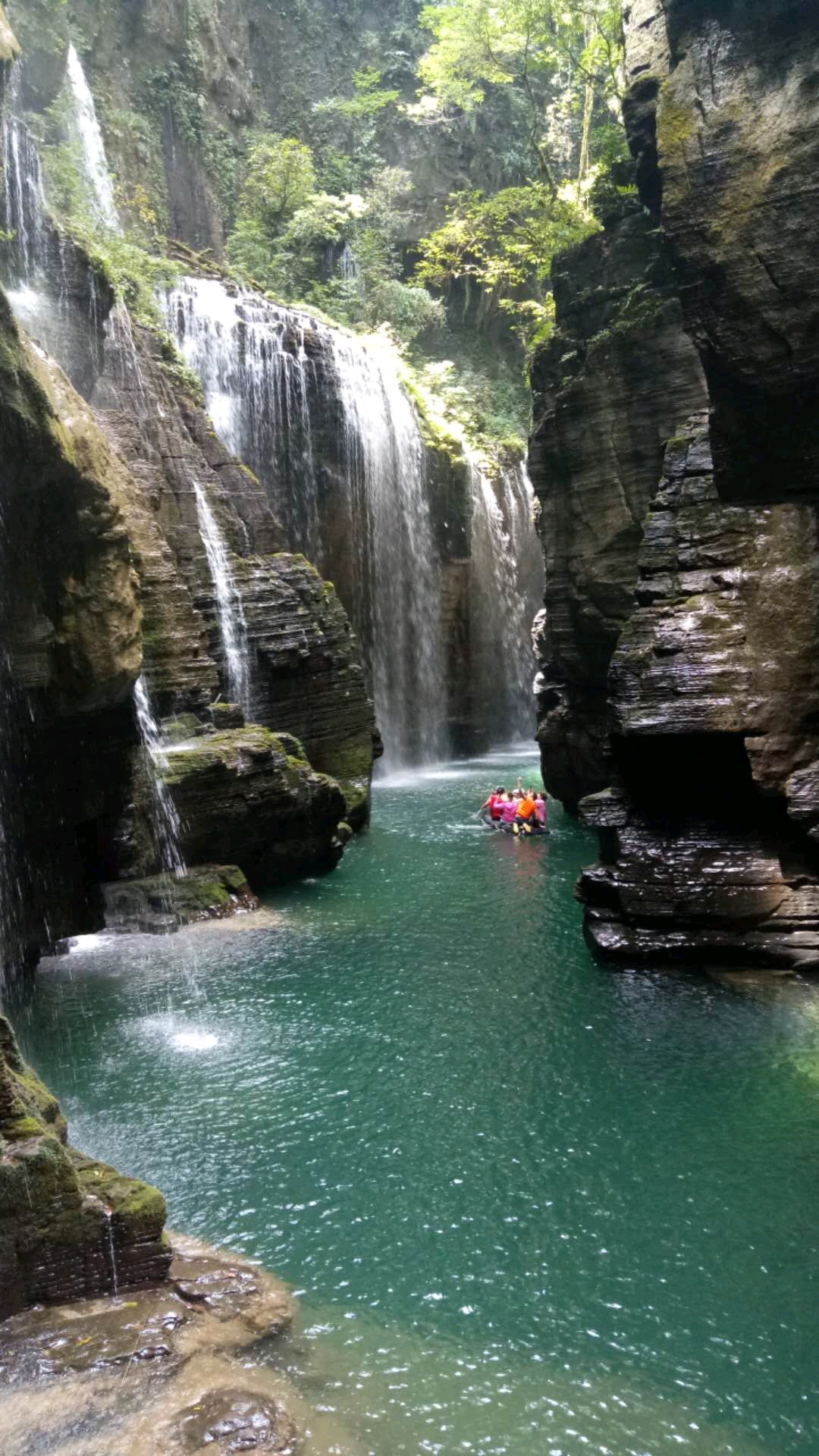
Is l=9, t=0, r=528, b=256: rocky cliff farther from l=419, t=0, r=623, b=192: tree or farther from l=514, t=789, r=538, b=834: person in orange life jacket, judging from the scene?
l=514, t=789, r=538, b=834: person in orange life jacket

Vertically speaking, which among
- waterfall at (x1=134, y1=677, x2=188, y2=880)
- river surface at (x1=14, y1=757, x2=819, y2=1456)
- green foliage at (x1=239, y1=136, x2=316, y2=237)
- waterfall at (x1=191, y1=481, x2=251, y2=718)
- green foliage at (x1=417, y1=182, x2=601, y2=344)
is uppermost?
green foliage at (x1=239, y1=136, x2=316, y2=237)

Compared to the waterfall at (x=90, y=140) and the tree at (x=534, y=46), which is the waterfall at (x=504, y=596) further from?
the waterfall at (x=90, y=140)

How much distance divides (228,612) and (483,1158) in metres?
11.5

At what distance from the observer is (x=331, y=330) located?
84.1 feet

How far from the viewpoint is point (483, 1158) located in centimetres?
691

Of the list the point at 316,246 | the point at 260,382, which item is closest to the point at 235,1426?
the point at 260,382

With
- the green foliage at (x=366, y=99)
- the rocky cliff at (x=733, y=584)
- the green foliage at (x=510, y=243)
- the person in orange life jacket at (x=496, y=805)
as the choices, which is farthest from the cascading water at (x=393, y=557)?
the rocky cliff at (x=733, y=584)

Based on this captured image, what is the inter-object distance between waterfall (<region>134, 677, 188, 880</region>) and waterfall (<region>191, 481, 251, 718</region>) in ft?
10.5

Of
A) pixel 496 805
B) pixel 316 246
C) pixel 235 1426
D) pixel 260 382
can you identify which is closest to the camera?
pixel 235 1426

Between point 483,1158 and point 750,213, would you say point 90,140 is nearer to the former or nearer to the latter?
point 750,213

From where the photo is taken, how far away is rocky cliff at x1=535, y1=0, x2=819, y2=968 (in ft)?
32.5

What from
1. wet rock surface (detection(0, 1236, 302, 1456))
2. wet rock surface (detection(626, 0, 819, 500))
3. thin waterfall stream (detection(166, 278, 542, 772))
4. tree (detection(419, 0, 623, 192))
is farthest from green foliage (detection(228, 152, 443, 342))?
wet rock surface (detection(0, 1236, 302, 1456))

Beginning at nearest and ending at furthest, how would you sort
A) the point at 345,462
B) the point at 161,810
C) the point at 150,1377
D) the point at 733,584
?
the point at 150,1377 < the point at 733,584 < the point at 161,810 < the point at 345,462

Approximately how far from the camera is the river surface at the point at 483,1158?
4.70 m
